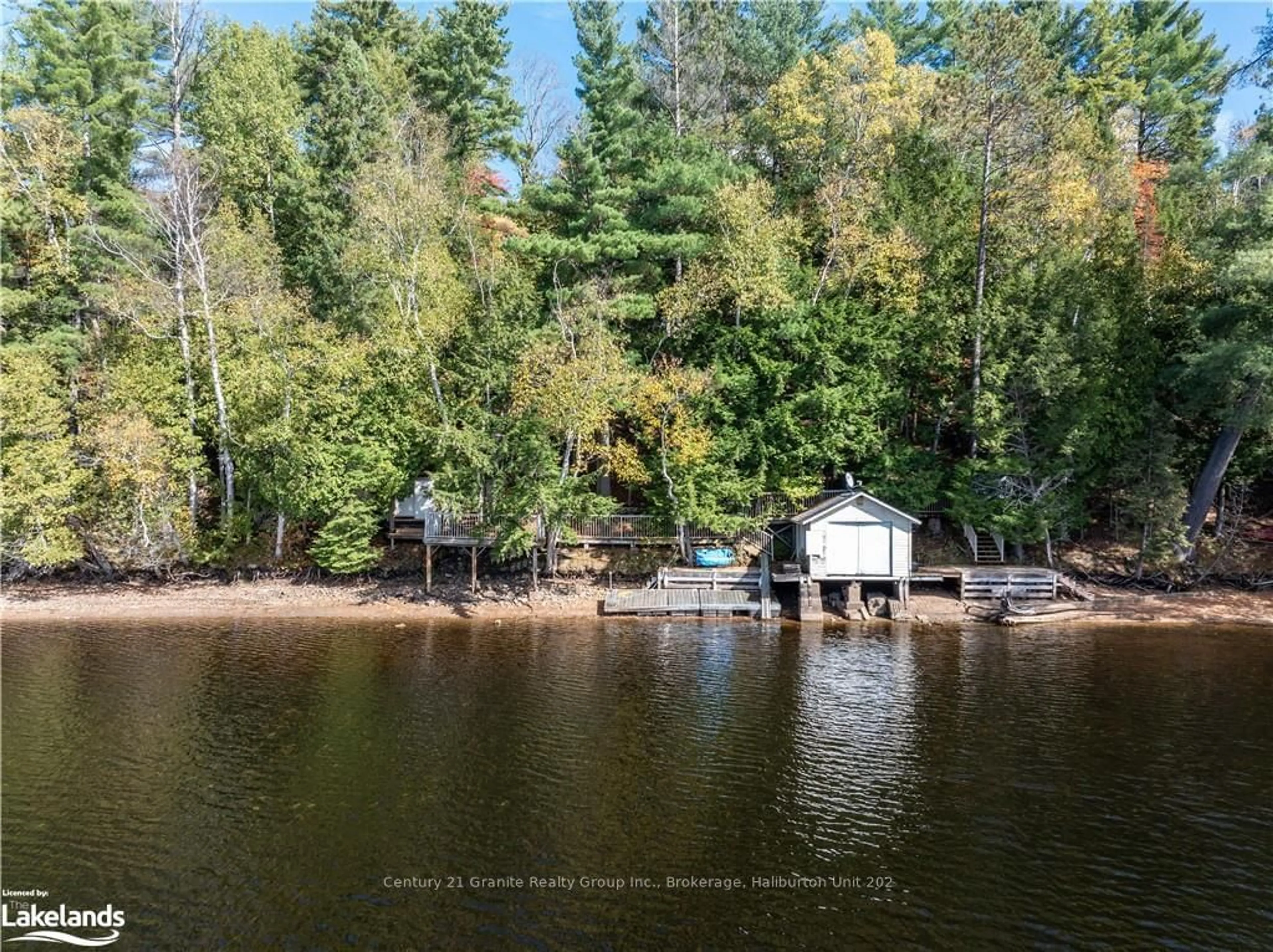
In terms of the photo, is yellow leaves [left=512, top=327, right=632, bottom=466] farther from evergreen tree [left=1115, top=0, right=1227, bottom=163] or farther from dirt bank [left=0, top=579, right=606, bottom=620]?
evergreen tree [left=1115, top=0, right=1227, bottom=163]

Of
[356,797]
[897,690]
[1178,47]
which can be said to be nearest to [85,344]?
[356,797]

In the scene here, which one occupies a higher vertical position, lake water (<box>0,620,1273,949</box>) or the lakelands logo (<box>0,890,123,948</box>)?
lake water (<box>0,620,1273,949</box>)

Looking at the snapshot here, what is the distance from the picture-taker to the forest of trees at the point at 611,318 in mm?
28797

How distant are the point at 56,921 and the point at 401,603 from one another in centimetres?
1896

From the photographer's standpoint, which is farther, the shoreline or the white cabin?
the white cabin

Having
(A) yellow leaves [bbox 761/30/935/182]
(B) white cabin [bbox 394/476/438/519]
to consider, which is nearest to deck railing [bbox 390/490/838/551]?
(B) white cabin [bbox 394/476/438/519]

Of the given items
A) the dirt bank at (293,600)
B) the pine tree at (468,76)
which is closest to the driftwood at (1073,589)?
the dirt bank at (293,600)

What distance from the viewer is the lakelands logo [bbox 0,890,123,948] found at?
10.4 m

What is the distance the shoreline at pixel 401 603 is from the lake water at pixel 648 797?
463 centimetres

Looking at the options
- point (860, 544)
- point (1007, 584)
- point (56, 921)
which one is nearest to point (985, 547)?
point (1007, 584)

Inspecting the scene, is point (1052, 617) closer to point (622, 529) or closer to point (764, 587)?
point (764, 587)

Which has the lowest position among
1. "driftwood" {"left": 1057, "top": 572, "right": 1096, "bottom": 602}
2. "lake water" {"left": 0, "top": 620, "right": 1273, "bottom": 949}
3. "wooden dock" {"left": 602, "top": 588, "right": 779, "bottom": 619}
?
"lake water" {"left": 0, "top": 620, "right": 1273, "bottom": 949}

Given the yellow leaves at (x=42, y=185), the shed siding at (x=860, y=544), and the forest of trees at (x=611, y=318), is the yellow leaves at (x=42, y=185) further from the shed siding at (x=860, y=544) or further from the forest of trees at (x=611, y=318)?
the shed siding at (x=860, y=544)

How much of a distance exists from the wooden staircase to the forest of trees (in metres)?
1.20
